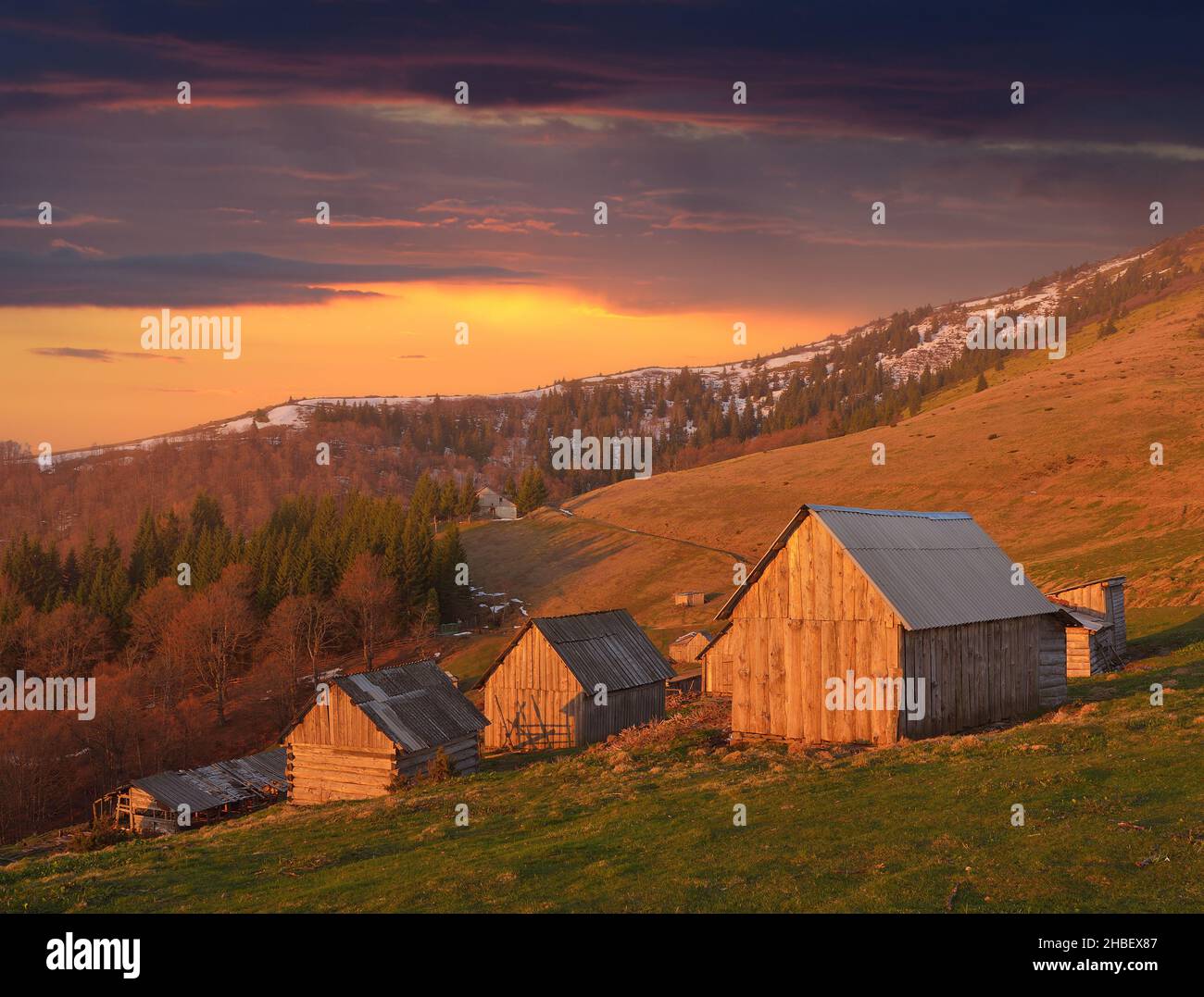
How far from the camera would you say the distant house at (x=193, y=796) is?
2192 inches

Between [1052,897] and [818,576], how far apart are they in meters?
19.0

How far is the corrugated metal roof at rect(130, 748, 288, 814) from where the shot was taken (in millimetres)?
56906

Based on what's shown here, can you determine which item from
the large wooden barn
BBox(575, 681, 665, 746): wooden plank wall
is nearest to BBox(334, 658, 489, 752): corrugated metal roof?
BBox(575, 681, 665, 746): wooden plank wall

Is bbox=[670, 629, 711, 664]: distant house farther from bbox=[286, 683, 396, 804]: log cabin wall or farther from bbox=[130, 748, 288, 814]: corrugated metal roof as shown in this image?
bbox=[286, 683, 396, 804]: log cabin wall

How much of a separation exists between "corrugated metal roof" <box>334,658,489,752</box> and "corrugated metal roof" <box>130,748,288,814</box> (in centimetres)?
1871

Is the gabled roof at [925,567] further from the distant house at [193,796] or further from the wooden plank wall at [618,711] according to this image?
the distant house at [193,796]

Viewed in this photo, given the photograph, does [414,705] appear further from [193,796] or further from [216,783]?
[216,783]

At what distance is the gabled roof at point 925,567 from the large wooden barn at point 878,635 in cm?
6

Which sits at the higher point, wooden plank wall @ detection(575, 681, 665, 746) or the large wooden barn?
the large wooden barn

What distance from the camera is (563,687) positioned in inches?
1933

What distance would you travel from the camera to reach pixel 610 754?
1324 inches

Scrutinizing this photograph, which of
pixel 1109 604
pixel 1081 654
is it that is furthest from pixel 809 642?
pixel 1109 604

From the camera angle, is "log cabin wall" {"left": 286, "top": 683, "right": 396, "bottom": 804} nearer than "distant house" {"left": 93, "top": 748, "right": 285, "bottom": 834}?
Yes
